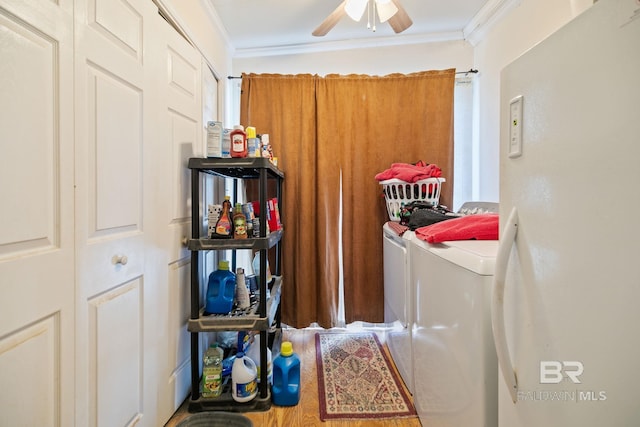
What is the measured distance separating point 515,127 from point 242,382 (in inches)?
65.2

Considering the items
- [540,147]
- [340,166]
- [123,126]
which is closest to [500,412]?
[540,147]

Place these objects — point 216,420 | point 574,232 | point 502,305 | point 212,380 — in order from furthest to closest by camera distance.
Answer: point 212,380, point 216,420, point 502,305, point 574,232

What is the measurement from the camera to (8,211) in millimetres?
693

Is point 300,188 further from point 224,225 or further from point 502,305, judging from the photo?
point 502,305

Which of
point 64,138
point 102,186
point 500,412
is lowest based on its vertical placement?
point 500,412

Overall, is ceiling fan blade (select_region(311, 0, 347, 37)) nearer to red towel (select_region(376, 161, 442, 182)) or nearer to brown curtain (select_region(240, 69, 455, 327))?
brown curtain (select_region(240, 69, 455, 327))

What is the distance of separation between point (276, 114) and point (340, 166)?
0.68 meters

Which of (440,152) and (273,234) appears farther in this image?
(440,152)

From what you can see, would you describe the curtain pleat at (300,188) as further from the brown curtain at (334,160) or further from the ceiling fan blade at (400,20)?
the ceiling fan blade at (400,20)

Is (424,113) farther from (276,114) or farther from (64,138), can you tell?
(64,138)

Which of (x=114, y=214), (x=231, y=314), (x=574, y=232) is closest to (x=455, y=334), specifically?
(x=574, y=232)

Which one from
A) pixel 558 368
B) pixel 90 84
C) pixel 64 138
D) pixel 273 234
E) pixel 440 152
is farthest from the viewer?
pixel 440 152

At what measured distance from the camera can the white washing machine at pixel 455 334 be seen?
78cm

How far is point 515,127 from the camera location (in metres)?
0.68
